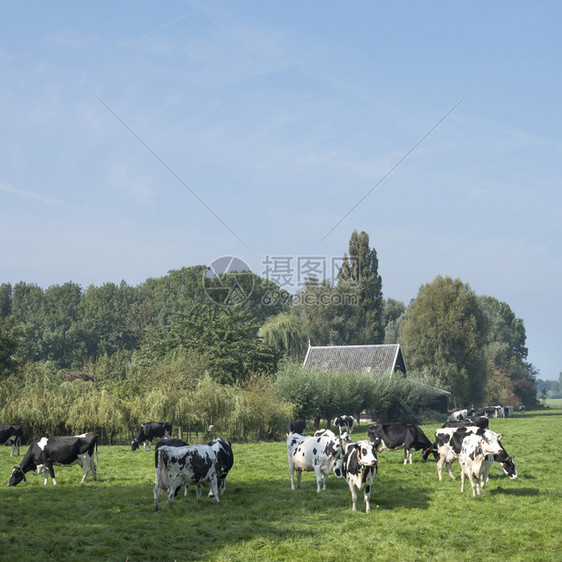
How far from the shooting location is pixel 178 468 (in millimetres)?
13695

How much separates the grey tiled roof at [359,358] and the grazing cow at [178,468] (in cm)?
4481

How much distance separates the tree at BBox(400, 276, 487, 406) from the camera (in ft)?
227

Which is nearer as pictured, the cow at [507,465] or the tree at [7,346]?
the cow at [507,465]

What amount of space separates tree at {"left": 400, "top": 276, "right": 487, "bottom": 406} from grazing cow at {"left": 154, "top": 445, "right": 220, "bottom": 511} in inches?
2301

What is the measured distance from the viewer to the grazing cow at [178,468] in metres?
13.6

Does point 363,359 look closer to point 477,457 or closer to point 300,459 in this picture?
point 300,459

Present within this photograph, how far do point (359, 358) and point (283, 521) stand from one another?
49.2 meters

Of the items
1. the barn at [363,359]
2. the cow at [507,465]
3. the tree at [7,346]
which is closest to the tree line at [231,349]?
the tree at [7,346]

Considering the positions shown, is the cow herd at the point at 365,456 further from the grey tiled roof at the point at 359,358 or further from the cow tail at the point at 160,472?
the grey tiled roof at the point at 359,358

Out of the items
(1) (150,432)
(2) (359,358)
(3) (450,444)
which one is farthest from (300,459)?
(2) (359,358)

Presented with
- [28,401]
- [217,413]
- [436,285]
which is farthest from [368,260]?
[28,401]

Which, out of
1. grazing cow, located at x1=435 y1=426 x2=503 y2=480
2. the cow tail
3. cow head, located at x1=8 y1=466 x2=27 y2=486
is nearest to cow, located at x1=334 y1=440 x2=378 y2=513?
the cow tail

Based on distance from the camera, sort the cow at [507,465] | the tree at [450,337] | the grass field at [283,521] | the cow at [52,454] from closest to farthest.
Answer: the grass field at [283,521] → the cow at [52,454] → the cow at [507,465] → the tree at [450,337]

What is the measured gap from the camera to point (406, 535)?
1162 cm
